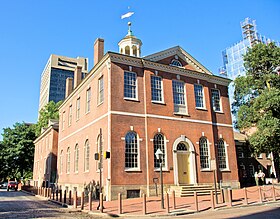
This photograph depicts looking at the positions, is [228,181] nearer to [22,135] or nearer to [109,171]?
[109,171]

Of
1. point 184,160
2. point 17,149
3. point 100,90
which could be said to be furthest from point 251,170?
point 17,149

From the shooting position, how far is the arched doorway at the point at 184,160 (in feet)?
70.0

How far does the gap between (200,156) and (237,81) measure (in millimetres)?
11805

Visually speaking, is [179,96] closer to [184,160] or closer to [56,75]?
[184,160]

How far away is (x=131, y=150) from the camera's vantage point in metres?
19.7

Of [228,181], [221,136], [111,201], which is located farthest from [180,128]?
[111,201]

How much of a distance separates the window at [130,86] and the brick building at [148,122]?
80mm

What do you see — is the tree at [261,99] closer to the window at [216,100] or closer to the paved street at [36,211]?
the window at [216,100]

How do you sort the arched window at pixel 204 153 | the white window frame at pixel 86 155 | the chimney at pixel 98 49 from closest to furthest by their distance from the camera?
the arched window at pixel 204 153
the white window frame at pixel 86 155
the chimney at pixel 98 49

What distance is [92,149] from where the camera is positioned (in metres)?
22.2

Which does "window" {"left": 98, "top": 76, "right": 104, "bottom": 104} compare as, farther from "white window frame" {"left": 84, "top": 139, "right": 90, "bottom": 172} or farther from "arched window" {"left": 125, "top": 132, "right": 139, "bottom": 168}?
"white window frame" {"left": 84, "top": 139, "right": 90, "bottom": 172}

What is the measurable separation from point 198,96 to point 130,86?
716 cm

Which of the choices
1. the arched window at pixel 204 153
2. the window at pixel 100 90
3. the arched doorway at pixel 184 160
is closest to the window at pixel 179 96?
the arched doorway at pixel 184 160

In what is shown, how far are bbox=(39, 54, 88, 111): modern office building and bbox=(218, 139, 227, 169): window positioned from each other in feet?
399
